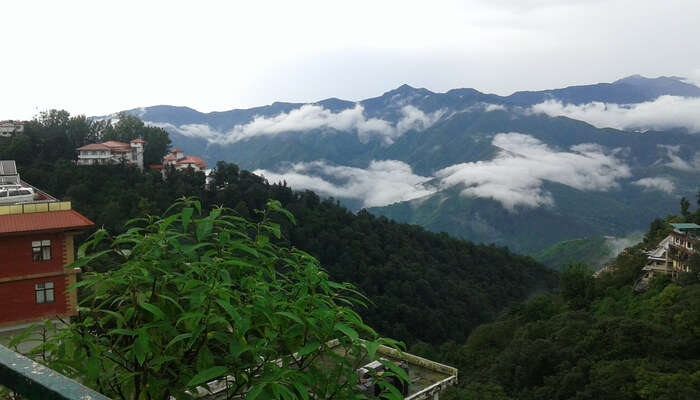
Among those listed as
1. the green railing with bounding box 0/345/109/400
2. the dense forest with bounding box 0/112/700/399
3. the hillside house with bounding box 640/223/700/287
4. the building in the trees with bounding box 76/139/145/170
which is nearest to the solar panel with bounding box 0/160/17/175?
the dense forest with bounding box 0/112/700/399

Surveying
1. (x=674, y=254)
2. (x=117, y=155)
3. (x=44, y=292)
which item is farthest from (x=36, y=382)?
(x=117, y=155)

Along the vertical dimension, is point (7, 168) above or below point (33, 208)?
below

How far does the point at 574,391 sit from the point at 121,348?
28.8 m

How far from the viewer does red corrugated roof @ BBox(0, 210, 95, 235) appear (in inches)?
555

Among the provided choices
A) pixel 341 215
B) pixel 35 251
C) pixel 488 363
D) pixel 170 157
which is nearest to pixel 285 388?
pixel 35 251

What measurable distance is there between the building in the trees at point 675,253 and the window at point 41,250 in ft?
151

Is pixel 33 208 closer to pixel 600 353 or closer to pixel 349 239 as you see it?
pixel 600 353

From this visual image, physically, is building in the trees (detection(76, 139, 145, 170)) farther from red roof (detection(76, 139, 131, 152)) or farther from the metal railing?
the metal railing

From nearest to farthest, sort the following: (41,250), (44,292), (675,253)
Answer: (41,250) < (44,292) < (675,253)

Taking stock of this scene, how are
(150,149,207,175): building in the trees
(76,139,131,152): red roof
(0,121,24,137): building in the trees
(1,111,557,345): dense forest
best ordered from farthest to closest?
(150,149,207,175): building in the trees → (0,121,24,137): building in the trees → (76,139,131,152): red roof → (1,111,557,345): dense forest

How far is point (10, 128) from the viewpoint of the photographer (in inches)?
2601

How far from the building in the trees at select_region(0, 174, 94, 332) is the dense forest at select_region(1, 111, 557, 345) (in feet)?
96.5

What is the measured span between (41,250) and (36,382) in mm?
14853

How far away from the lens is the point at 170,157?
7631cm
